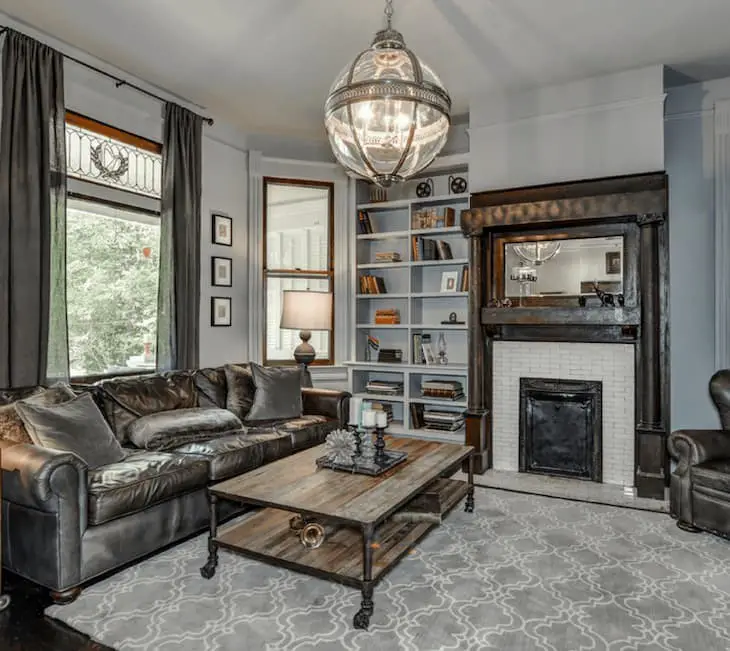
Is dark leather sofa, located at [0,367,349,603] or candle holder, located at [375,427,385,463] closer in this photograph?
dark leather sofa, located at [0,367,349,603]

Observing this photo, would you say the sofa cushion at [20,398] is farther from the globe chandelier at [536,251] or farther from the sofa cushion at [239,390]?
the globe chandelier at [536,251]

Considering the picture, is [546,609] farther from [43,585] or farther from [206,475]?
[43,585]

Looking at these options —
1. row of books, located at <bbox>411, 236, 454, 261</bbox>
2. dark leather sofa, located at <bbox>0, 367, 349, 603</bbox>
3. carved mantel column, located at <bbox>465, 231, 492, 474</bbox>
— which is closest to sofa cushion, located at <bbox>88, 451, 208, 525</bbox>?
dark leather sofa, located at <bbox>0, 367, 349, 603</bbox>

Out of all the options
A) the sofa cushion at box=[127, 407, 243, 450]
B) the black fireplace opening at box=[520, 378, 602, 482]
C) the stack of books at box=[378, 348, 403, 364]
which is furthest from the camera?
the stack of books at box=[378, 348, 403, 364]

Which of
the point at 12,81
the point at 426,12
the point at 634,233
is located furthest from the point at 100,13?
the point at 634,233

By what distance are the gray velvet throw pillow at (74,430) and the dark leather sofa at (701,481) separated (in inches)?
129

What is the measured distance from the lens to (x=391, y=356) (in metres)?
5.57

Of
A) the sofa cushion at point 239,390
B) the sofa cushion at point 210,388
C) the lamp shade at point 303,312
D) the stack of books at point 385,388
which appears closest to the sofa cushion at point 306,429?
the sofa cushion at point 239,390

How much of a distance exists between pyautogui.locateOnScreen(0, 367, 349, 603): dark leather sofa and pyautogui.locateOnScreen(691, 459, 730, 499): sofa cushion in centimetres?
256

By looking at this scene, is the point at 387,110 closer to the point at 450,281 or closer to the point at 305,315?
the point at 305,315

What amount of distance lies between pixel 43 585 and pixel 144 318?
2.42 m

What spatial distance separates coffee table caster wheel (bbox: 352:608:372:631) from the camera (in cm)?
222

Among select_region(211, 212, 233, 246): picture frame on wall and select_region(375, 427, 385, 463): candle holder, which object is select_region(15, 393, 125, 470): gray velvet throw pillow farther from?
select_region(211, 212, 233, 246): picture frame on wall

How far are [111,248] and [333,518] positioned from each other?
305 centimetres
